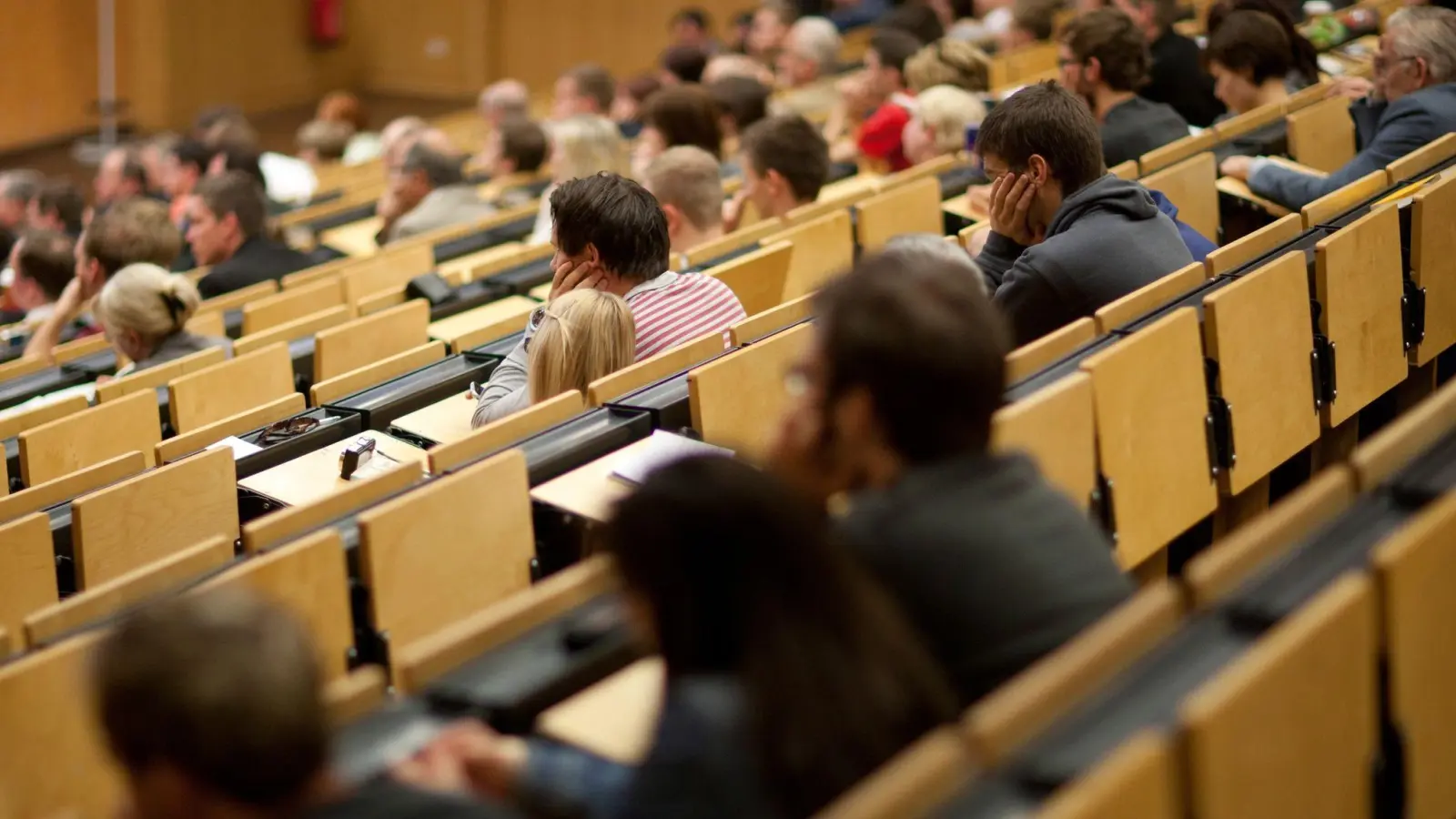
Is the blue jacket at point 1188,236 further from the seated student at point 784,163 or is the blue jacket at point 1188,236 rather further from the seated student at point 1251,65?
the seated student at point 784,163

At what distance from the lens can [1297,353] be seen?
2807 mm

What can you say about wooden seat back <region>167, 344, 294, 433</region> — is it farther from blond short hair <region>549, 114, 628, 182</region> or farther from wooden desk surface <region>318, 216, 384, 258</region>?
wooden desk surface <region>318, 216, 384, 258</region>

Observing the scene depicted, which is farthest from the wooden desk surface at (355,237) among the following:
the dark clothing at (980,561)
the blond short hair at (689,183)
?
the dark clothing at (980,561)

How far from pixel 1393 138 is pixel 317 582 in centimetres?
312

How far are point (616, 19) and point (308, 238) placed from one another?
5603mm

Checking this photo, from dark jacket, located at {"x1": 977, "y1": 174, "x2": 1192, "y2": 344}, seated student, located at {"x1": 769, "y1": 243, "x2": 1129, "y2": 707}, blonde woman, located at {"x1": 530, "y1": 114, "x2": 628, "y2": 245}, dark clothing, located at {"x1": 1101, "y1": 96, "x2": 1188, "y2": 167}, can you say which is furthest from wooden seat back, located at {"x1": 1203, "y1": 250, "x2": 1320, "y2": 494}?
blonde woman, located at {"x1": 530, "y1": 114, "x2": 628, "y2": 245}

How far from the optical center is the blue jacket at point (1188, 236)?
321cm

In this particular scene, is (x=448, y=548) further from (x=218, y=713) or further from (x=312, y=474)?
(x=218, y=713)

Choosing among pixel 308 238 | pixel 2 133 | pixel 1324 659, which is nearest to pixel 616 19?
pixel 2 133

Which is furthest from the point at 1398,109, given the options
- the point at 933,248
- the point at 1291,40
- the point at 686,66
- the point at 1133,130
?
the point at 686,66

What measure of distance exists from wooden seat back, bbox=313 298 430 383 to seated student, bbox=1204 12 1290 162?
2382 millimetres

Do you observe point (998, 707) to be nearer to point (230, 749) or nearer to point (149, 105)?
point (230, 749)

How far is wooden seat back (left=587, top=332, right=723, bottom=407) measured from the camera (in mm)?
2619

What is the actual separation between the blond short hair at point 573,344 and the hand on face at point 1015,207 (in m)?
0.82
